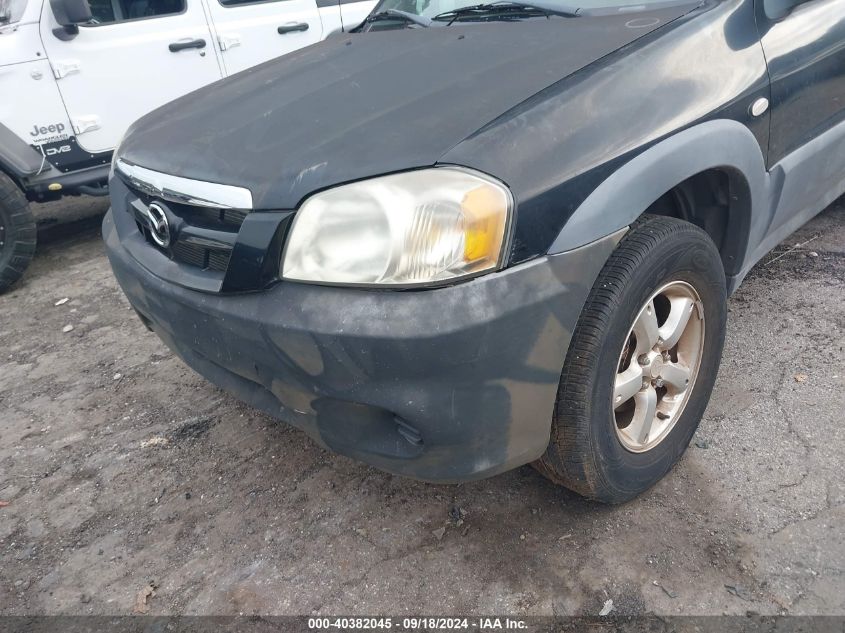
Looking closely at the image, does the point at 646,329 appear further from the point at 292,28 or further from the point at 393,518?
the point at 292,28

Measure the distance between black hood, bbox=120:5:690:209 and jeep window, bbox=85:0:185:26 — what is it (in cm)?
250

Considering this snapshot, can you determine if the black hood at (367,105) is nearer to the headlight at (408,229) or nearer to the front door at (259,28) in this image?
the headlight at (408,229)

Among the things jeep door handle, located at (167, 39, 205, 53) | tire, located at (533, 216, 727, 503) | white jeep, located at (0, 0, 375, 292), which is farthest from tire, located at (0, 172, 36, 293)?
tire, located at (533, 216, 727, 503)

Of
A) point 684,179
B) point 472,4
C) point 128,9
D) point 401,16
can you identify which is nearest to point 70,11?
point 128,9

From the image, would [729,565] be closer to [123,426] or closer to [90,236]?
[123,426]

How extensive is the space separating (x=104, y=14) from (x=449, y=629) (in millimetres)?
4370

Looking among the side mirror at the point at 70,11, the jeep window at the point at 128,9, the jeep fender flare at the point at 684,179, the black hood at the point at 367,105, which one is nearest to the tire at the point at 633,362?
the jeep fender flare at the point at 684,179

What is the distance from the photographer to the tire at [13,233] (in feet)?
13.2

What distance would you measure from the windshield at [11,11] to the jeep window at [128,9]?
374 mm

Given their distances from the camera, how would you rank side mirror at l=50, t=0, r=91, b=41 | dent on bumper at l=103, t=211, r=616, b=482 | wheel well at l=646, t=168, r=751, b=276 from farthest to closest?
side mirror at l=50, t=0, r=91, b=41 → wheel well at l=646, t=168, r=751, b=276 → dent on bumper at l=103, t=211, r=616, b=482

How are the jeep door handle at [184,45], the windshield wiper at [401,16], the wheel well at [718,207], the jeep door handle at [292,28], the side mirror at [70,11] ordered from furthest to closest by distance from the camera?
the jeep door handle at [292,28], the jeep door handle at [184,45], the side mirror at [70,11], the windshield wiper at [401,16], the wheel well at [718,207]

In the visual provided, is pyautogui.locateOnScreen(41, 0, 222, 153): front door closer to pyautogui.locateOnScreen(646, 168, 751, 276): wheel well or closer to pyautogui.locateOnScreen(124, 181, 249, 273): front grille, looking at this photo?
pyautogui.locateOnScreen(124, 181, 249, 273): front grille

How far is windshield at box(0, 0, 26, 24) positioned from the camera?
4.07 meters

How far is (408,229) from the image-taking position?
1520 millimetres
